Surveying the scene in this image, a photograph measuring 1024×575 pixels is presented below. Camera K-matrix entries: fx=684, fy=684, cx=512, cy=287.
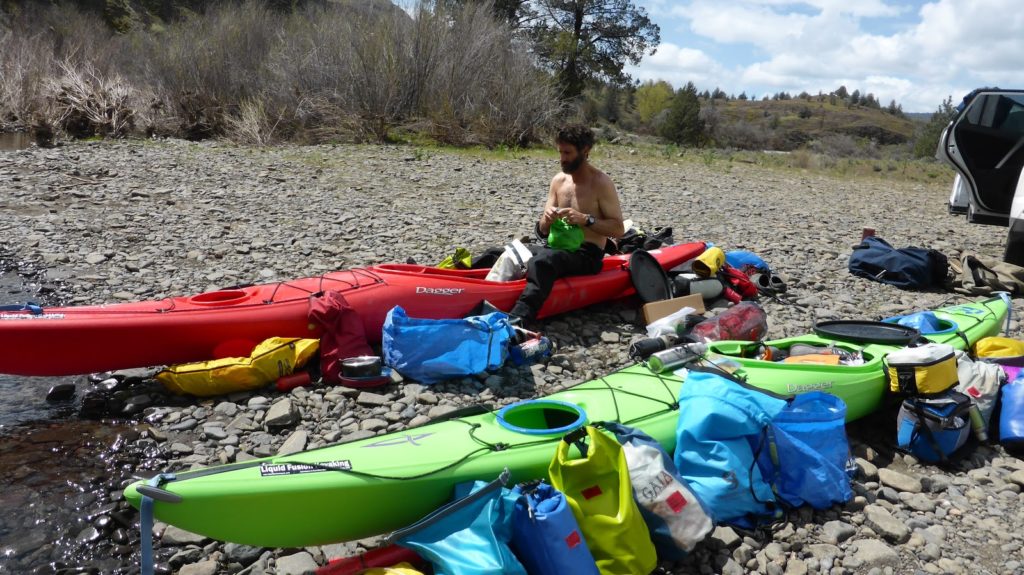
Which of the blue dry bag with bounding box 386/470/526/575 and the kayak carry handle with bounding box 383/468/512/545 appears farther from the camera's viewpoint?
the kayak carry handle with bounding box 383/468/512/545

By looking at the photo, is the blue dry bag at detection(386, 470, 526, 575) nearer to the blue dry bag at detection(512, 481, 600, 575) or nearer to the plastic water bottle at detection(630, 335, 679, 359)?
the blue dry bag at detection(512, 481, 600, 575)

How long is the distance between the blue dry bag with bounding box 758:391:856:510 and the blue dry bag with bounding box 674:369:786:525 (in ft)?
0.20

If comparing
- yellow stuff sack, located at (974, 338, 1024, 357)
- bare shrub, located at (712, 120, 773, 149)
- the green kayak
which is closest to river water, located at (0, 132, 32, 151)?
the green kayak

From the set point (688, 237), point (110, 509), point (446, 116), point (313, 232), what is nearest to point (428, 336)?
point (110, 509)

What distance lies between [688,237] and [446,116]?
28.9 feet

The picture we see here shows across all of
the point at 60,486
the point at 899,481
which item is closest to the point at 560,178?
the point at 899,481

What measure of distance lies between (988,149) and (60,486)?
944cm

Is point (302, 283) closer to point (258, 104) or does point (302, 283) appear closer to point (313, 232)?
point (313, 232)

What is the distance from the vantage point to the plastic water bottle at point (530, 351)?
15.4 ft

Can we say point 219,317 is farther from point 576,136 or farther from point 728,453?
point 728,453

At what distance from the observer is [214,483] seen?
2.43 m

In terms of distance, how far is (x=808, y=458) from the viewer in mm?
3154

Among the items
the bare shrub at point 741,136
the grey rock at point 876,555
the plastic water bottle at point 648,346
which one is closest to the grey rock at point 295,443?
the plastic water bottle at point 648,346

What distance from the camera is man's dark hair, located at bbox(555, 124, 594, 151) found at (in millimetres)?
5082
